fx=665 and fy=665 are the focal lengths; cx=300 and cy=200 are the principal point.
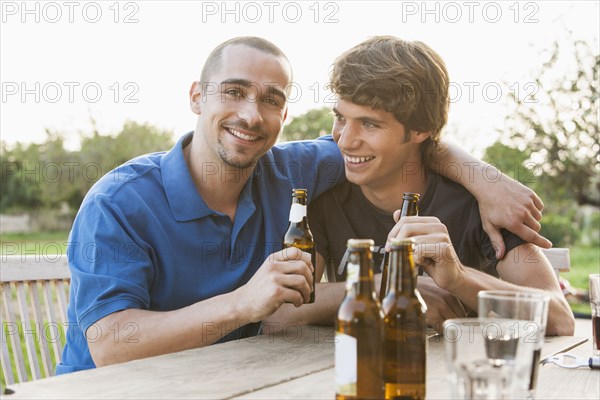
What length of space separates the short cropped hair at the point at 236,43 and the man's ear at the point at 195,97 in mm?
58

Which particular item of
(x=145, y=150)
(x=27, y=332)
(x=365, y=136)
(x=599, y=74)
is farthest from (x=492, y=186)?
(x=145, y=150)

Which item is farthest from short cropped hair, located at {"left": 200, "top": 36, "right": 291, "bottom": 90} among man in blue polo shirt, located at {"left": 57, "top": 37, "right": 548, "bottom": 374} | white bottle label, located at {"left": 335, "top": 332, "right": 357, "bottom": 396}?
white bottle label, located at {"left": 335, "top": 332, "right": 357, "bottom": 396}

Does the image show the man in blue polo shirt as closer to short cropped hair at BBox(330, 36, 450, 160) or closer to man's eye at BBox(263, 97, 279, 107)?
man's eye at BBox(263, 97, 279, 107)

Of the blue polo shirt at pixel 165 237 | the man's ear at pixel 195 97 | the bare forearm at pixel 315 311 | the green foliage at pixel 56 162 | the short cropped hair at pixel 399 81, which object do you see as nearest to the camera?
the blue polo shirt at pixel 165 237

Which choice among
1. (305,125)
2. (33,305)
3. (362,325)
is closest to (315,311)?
(362,325)

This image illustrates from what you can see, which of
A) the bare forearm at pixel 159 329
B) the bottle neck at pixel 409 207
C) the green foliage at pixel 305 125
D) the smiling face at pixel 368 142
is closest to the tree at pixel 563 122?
the smiling face at pixel 368 142

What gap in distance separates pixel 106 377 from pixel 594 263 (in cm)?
1110

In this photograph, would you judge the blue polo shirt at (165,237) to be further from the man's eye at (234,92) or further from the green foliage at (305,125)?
the green foliage at (305,125)

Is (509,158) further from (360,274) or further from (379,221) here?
(360,274)

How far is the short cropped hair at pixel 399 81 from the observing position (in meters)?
2.24

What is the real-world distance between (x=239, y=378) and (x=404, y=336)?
1.24 feet

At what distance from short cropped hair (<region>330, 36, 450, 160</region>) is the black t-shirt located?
200mm

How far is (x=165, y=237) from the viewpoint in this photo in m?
2.09

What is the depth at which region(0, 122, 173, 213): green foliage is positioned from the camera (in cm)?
2094
